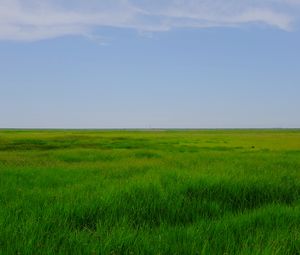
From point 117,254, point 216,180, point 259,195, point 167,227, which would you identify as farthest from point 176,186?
point 117,254

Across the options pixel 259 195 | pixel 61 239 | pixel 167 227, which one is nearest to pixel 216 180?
pixel 259 195

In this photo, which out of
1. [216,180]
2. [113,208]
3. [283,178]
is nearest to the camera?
[113,208]

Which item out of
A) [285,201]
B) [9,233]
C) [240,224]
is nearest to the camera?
[9,233]

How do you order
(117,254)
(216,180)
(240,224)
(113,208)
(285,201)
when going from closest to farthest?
(117,254) → (240,224) → (113,208) → (285,201) → (216,180)

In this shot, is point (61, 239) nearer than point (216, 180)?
Yes

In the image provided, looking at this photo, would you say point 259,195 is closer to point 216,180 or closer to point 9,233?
point 216,180

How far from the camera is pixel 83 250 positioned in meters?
4.16

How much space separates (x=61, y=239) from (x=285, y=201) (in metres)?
5.05

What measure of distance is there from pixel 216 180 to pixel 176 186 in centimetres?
95

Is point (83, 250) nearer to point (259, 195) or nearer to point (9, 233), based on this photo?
point (9, 233)

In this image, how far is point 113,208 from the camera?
6195mm

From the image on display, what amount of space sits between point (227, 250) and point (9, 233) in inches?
96.7

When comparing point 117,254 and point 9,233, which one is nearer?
point 117,254

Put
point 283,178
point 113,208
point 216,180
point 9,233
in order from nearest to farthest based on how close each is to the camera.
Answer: point 9,233
point 113,208
point 216,180
point 283,178
